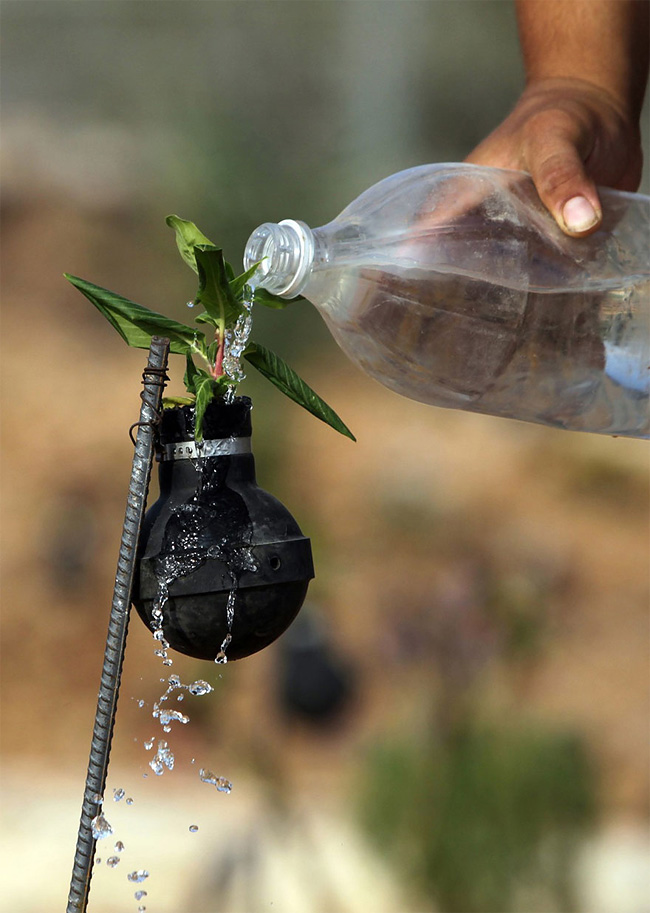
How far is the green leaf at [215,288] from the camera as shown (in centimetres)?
77

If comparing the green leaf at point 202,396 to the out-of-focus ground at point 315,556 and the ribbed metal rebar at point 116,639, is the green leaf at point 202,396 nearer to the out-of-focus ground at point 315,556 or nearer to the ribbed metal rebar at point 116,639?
the ribbed metal rebar at point 116,639

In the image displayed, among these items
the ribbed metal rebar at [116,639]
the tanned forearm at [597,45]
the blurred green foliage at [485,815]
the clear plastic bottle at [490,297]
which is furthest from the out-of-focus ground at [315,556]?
the tanned forearm at [597,45]

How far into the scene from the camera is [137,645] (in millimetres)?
4059

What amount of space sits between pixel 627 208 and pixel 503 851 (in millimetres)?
1683

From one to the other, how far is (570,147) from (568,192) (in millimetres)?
78

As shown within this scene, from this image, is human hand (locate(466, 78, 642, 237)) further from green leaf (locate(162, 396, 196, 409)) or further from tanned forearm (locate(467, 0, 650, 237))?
green leaf (locate(162, 396, 196, 409))

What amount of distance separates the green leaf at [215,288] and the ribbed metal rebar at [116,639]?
6cm

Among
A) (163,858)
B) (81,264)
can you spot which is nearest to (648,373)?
(163,858)

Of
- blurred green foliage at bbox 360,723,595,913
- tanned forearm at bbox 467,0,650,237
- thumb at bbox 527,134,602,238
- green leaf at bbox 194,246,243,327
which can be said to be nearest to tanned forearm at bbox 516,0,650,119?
tanned forearm at bbox 467,0,650,237

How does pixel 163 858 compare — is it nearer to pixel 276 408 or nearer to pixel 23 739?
pixel 23 739

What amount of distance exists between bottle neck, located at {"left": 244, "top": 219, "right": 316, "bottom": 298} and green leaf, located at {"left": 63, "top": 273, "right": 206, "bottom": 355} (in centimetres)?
8

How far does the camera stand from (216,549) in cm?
81

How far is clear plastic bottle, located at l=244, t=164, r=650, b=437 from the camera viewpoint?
1.05m

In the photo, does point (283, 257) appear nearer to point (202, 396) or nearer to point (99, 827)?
point (202, 396)
